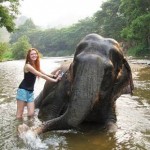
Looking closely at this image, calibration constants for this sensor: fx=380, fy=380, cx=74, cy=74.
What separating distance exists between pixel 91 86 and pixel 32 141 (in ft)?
4.06

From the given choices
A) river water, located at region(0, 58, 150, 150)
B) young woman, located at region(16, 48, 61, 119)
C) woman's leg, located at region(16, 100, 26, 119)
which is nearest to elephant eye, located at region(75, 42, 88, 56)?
river water, located at region(0, 58, 150, 150)

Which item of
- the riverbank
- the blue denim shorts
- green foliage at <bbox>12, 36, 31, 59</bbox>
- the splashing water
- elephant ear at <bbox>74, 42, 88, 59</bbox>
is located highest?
elephant ear at <bbox>74, 42, 88, 59</bbox>

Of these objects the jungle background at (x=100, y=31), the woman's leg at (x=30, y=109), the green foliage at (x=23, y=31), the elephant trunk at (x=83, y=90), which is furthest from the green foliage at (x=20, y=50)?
the elephant trunk at (x=83, y=90)

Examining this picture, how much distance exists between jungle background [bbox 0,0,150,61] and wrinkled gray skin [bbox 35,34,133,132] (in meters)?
10.3

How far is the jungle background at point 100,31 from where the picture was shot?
3847 centimetres

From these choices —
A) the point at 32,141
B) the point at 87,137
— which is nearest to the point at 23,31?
the point at 87,137

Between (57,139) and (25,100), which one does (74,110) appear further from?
(25,100)

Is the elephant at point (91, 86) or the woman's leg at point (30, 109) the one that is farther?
the woman's leg at point (30, 109)

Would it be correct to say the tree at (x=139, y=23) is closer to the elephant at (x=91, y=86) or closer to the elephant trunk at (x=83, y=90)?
the elephant at (x=91, y=86)

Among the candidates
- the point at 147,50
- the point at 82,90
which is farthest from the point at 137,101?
the point at 147,50

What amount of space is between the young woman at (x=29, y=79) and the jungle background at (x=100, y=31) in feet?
30.9

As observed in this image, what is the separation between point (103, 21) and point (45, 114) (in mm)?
67510

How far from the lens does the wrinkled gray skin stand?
5.30 meters

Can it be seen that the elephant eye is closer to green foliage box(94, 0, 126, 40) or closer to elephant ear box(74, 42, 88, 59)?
elephant ear box(74, 42, 88, 59)
